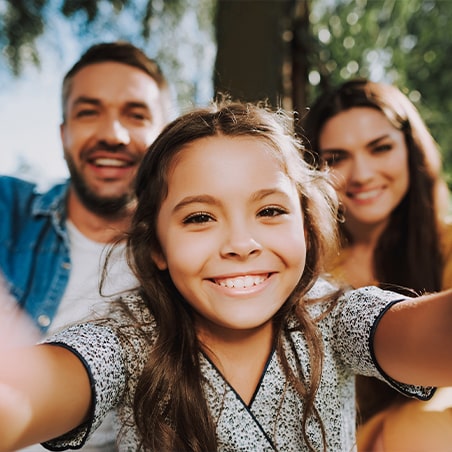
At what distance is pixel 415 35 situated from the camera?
5.77m

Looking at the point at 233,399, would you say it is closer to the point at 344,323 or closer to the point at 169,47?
the point at 344,323

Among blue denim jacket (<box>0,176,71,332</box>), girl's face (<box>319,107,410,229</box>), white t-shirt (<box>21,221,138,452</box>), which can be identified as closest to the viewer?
white t-shirt (<box>21,221,138,452</box>)

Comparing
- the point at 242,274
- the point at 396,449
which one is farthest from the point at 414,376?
the point at 396,449

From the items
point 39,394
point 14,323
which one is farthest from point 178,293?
point 14,323

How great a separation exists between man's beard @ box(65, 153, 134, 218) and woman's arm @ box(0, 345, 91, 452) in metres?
1.30

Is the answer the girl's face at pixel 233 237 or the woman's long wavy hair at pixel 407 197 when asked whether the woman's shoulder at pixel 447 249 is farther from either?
the girl's face at pixel 233 237

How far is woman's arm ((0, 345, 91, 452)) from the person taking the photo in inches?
41.3

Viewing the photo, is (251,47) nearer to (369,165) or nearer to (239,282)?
(369,165)

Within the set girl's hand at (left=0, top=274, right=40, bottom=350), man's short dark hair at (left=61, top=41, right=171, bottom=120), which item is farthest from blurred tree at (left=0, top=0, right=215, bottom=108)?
girl's hand at (left=0, top=274, right=40, bottom=350)

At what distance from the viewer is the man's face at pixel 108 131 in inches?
97.8

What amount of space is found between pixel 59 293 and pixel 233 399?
1068mm

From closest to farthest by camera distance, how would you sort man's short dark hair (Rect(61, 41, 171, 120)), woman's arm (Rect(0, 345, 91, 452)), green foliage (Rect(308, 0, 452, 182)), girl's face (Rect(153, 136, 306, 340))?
woman's arm (Rect(0, 345, 91, 452)), girl's face (Rect(153, 136, 306, 340)), man's short dark hair (Rect(61, 41, 171, 120)), green foliage (Rect(308, 0, 452, 182))

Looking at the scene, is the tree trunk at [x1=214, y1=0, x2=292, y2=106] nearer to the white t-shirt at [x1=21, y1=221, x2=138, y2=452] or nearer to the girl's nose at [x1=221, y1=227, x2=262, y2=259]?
the white t-shirt at [x1=21, y1=221, x2=138, y2=452]

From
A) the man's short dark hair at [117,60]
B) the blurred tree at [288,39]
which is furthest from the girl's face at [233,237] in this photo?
the blurred tree at [288,39]
